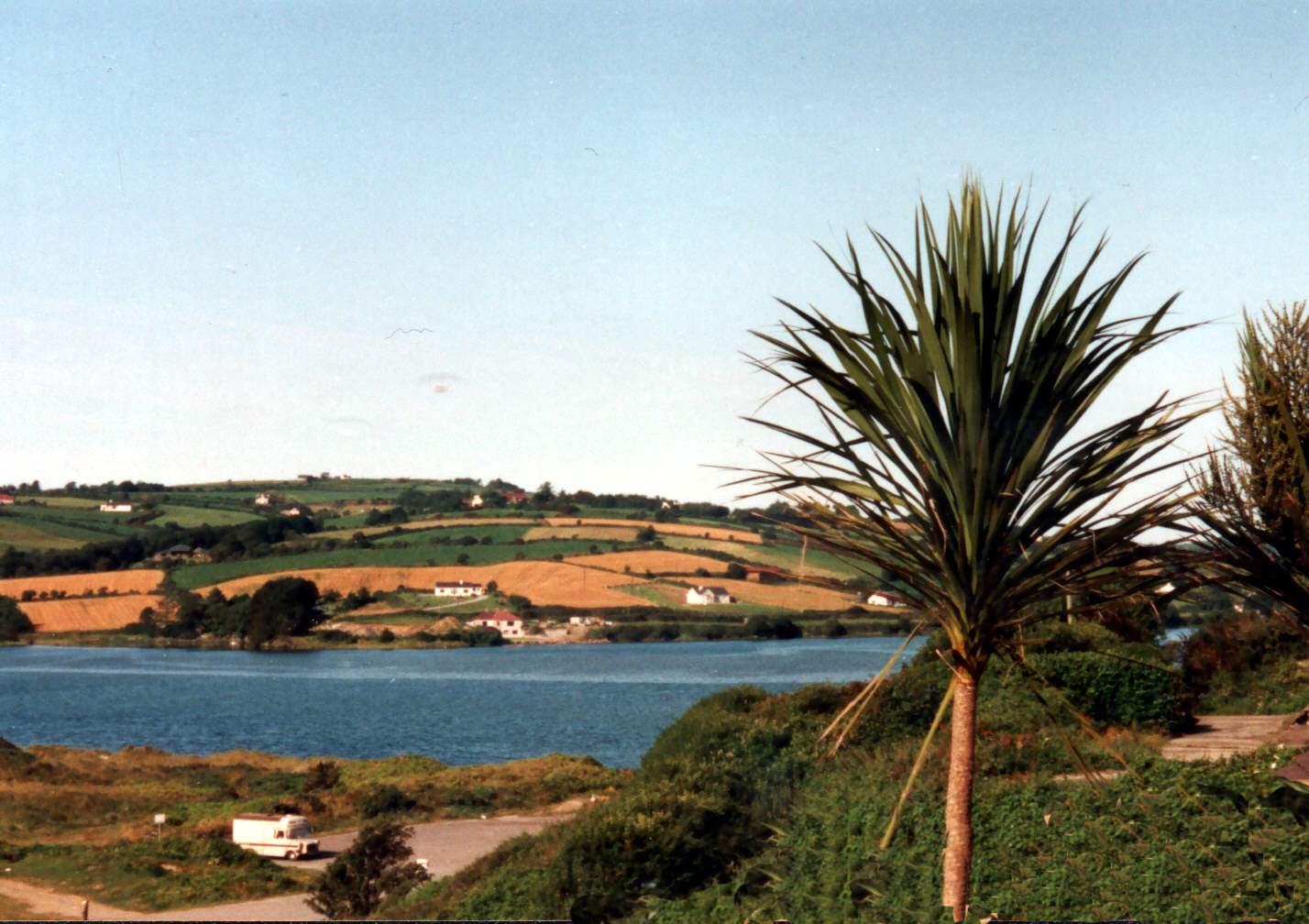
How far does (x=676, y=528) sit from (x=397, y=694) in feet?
105

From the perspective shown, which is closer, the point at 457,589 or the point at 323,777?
the point at 323,777

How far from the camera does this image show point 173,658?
11181 cm

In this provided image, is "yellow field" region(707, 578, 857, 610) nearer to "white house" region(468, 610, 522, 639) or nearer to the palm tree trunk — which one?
"white house" region(468, 610, 522, 639)

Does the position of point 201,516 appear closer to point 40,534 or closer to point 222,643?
point 40,534

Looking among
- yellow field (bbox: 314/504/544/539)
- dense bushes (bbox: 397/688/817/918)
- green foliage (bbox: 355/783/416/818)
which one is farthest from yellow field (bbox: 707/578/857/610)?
dense bushes (bbox: 397/688/817/918)

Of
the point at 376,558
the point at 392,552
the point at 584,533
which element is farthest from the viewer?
the point at 392,552

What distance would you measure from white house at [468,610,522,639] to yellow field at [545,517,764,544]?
12562 millimetres

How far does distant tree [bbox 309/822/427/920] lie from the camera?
60.5 ft

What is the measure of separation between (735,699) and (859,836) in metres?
8.65

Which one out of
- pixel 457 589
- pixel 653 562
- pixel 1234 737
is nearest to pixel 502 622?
pixel 457 589

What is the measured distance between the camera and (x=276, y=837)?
27.7 meters

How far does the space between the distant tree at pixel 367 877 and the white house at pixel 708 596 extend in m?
71.5

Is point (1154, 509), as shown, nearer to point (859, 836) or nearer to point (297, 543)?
point (859, 836)

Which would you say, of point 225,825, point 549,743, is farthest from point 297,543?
point 225,825
